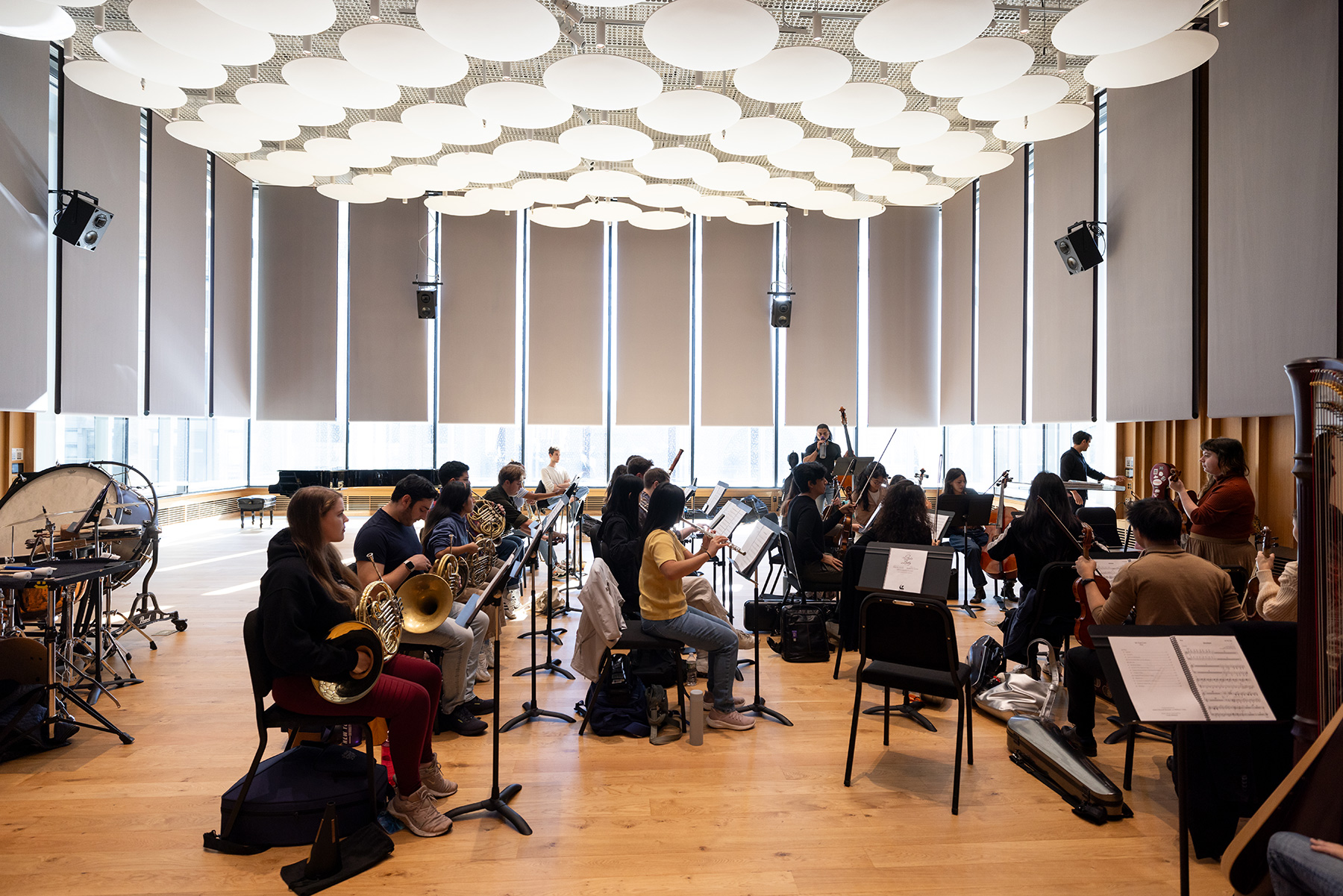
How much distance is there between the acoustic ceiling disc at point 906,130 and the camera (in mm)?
6066

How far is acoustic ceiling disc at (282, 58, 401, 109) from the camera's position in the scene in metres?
5.11

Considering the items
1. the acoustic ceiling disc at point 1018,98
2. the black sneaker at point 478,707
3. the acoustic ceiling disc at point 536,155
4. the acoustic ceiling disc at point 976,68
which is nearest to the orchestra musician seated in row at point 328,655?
the black sneaker at point 478,707

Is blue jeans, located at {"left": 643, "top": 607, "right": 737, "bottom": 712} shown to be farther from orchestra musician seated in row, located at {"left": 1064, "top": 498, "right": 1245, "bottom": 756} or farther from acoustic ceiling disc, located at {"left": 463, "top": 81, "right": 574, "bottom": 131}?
acoustic ceiling disc, located at {"left": 463, "top": 81, "right": 574, "bottom": 131}

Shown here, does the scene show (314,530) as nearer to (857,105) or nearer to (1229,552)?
(857,105)

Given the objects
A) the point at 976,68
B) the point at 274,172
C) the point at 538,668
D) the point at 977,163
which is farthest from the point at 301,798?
the point at 977,163

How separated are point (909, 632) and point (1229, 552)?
2.96m

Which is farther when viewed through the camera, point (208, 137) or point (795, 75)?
point (208, 137)

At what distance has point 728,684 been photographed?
159 inches

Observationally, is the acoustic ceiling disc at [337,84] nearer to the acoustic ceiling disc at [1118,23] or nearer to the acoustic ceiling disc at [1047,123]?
the acoustic ceiling disc at [1118,23]

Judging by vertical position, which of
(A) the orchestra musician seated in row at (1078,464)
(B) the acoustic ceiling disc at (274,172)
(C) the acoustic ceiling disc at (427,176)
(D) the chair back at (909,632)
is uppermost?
(B) the acoustic ceiling disc at (274,172)

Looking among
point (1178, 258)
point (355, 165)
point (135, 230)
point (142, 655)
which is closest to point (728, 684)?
point (142, 655)

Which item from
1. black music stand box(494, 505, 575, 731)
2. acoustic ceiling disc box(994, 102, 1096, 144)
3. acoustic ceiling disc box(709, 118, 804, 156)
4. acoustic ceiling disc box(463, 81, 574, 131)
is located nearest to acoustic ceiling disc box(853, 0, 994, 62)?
acoustic ceiling disc box(709, 118, 804, 156)

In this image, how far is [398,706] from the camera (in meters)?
2.83

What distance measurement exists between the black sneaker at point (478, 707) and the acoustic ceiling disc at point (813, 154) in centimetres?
537
